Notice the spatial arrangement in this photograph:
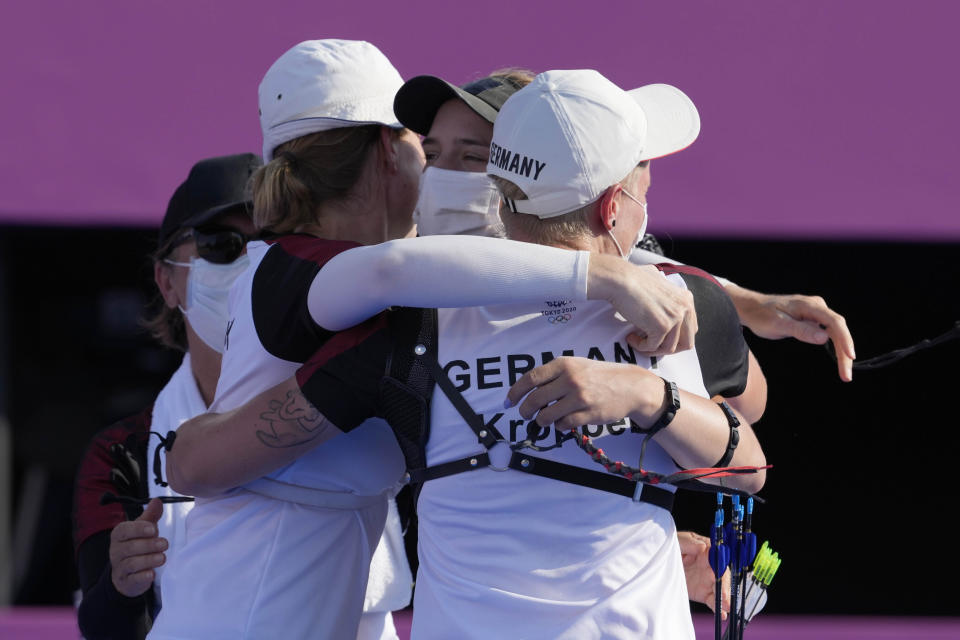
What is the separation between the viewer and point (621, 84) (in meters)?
4.34

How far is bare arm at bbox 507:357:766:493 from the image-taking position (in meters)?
1.49

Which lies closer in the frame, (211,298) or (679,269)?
(679,269)

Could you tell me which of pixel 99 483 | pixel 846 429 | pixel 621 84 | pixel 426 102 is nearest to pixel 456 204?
pixel 426 102

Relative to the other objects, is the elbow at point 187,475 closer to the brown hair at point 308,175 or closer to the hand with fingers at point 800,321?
the brown hair at point 308,175

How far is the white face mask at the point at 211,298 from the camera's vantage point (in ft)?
8.71

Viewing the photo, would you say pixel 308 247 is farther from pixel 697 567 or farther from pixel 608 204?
pixel 697 567

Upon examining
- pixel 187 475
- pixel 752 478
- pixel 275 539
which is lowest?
pixel 275 539

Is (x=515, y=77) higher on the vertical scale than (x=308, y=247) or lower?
higher

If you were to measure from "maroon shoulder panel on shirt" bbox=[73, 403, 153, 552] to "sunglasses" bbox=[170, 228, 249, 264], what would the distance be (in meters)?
0.41

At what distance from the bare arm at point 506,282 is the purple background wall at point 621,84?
2.74 metres

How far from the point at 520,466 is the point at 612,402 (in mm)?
159

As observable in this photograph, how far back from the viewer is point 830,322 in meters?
2.01

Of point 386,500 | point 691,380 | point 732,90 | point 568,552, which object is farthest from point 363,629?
point 732,90

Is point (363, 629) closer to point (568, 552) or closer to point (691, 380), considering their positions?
point (568, 552)
